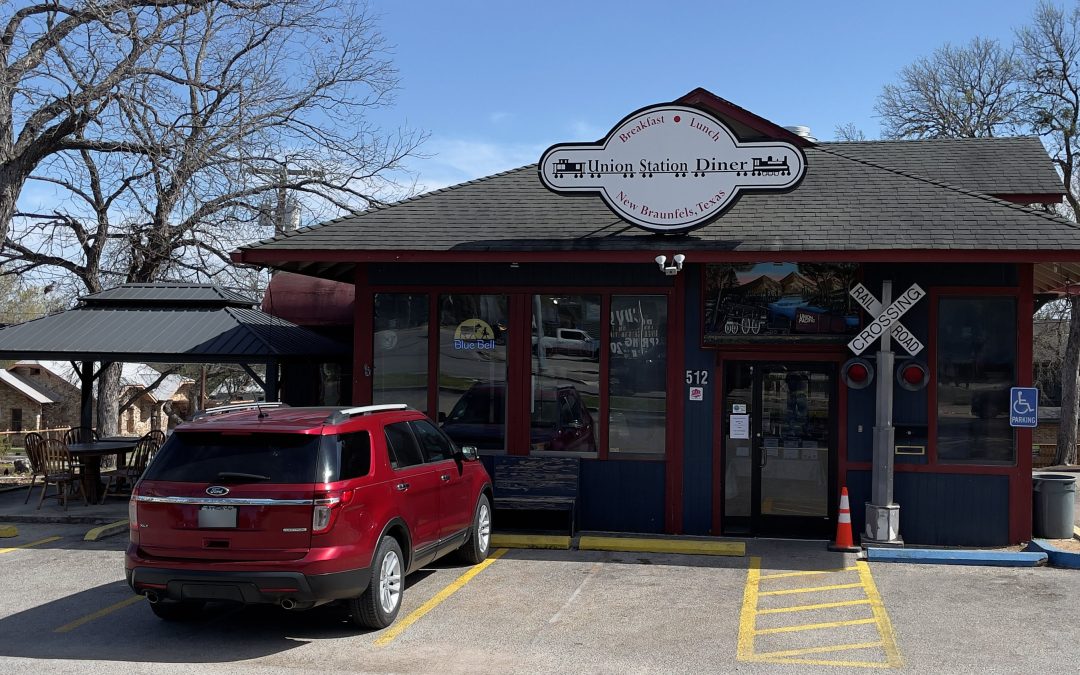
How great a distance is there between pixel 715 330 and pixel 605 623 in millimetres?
4819

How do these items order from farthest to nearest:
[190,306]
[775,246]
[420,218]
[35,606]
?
[190,306]
[420,218]
[775,246]
[35,606]

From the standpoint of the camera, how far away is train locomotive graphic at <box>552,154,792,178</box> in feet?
38.1

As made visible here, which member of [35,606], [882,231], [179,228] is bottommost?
[35,606]

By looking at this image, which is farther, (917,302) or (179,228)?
(179,228)

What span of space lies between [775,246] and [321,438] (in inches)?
239

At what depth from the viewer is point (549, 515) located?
38.6 feet

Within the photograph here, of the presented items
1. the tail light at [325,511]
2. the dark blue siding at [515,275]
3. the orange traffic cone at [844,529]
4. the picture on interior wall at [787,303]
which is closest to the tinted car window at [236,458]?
the tail light at [325,511]

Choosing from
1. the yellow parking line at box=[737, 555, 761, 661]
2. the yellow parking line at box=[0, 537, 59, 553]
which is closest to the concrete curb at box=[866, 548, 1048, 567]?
the yellow parking line at box=[737, 555, 761, 661]

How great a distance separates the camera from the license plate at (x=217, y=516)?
23.6 ft

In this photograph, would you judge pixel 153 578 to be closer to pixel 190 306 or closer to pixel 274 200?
pixel 190 306

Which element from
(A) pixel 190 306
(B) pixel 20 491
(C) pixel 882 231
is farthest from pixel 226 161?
(C) pixel 882 231

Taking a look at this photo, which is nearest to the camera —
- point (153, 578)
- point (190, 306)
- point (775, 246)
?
point (153, 578)

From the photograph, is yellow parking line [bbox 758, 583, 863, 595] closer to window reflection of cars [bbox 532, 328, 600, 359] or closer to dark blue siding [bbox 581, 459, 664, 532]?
dark blue siding [bbox 581, 459, 664, 532]

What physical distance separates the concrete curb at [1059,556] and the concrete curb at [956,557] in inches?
2.5
